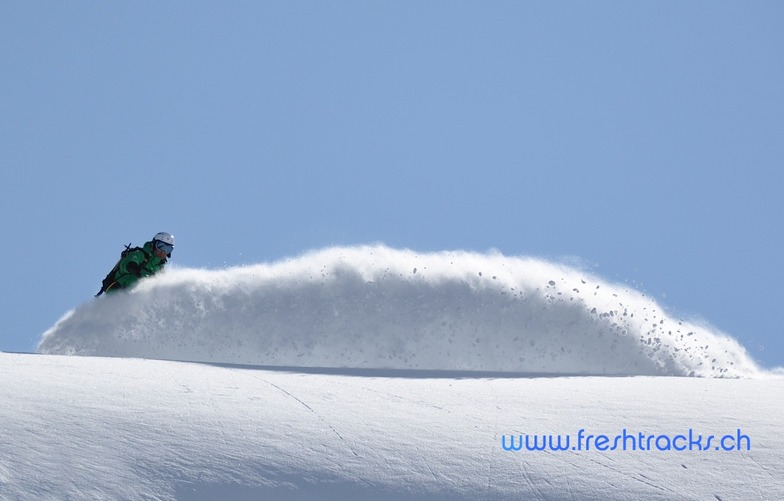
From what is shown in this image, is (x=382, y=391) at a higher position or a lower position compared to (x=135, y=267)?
lower

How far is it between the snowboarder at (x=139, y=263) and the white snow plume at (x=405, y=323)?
0.68 ft

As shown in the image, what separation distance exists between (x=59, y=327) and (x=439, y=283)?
561 centimetres

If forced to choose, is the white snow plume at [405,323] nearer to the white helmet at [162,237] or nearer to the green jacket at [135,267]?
the green jacket at [135,267]

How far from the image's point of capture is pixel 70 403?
10.2 metres

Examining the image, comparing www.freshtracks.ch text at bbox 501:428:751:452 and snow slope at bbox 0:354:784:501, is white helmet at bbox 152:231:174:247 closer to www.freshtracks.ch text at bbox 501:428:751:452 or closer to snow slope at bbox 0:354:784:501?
snow slope at bbox 0:354:784:501

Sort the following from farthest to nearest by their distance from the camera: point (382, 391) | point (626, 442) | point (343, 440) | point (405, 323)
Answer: point (405, 323)
point (382, 391)
point (626, 442)
point (343, 440)

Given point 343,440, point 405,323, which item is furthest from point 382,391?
point 405,323

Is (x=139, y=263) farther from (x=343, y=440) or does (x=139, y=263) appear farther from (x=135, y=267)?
(x=343, y=440)

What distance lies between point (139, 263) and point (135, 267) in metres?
0.09

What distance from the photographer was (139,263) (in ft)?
56.5

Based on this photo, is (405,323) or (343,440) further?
(405,323)

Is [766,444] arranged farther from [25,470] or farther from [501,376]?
[25,470]

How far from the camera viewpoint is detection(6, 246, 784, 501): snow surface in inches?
364

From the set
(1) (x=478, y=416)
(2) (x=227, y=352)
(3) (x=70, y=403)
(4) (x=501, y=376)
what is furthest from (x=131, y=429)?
(2) (x=227, y=352)
